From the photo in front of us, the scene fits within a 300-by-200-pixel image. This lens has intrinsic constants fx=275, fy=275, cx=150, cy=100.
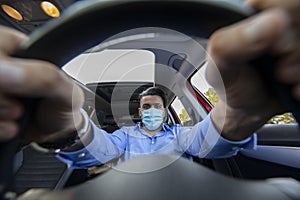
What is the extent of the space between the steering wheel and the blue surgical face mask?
78 cm

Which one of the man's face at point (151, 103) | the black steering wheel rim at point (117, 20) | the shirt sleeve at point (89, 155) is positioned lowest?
the shirt sleeve at point (89, 155)

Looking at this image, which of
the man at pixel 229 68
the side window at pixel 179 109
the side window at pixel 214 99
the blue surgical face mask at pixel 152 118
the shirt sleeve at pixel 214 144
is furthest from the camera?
the side window at pixel 179 109

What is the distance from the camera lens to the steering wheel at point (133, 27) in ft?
0.62

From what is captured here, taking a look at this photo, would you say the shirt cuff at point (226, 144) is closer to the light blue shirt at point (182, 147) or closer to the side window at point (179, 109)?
the light blue shirt at point (182, 147)

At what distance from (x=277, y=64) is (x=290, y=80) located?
14 millimetres

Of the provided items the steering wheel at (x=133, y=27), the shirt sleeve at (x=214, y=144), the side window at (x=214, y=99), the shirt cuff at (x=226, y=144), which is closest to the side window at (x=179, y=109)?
the side window at (x=214, y=99)

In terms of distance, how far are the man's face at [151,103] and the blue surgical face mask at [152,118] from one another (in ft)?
0.10

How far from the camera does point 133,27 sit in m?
0.22

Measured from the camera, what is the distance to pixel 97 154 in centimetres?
59

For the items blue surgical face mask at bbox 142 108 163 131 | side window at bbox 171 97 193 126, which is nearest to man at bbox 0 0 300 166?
A: blue surgical face mask at bbox 142 108 163 131

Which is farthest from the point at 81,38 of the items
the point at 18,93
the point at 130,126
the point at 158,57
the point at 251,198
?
the point at 158,57

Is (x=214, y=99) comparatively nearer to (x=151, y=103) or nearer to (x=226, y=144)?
(x=226, y=144)

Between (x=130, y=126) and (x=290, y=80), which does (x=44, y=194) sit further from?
(x=130, y=126)

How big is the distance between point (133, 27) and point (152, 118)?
86 cm
